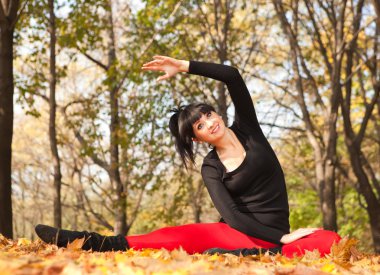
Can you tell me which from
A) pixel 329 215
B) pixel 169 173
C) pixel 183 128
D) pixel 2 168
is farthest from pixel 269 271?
pixel 169 173

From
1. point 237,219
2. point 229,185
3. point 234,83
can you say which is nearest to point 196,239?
point 237,219

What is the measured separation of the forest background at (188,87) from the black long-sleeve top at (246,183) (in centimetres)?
292

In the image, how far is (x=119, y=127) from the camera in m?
13.9

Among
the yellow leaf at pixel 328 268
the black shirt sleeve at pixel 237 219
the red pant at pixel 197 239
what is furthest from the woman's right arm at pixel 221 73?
the yellow leaf at pixel 328 268

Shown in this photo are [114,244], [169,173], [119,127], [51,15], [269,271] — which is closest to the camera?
[269,271]

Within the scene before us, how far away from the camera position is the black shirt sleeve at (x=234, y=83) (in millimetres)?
4285

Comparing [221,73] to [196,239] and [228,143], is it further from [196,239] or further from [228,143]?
[196,239]

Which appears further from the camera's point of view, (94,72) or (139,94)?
(94,72)

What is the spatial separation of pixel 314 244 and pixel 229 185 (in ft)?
2.74

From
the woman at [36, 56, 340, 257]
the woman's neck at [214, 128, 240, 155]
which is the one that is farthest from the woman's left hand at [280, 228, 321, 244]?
the woman's neck at [214, 128, 240, 155]

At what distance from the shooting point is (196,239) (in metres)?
4.19

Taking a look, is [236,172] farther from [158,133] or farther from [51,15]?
[158,133]

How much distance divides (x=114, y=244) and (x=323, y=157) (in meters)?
6.05

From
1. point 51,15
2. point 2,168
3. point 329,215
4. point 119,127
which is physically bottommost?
point 329,215
